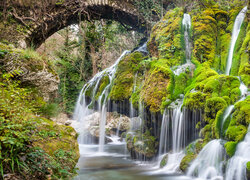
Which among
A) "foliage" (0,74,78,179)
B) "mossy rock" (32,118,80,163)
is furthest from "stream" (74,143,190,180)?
"foliage" (0,74,78,179)

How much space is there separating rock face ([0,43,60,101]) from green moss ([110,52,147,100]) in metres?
3.58

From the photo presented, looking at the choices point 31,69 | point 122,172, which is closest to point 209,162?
point 122,172

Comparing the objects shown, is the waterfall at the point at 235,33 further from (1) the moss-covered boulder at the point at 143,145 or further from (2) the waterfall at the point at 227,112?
(1) the moss-covered boulder at the point at 143,145

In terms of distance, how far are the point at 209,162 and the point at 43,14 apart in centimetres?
978

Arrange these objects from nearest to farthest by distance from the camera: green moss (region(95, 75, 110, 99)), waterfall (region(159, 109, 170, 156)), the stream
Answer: the stream
waterfall (region(159, 109, 170, 156))
green moss (region(95, 75, 110, 99))

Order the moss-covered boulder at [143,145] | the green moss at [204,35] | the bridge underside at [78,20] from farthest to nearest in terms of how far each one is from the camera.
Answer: the bridge underside at [78,20] < the green moss at [204,35] < the moss-covered boulder at [143,145]

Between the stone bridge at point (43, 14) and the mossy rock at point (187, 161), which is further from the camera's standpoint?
the stone bridge at point (43, 14)

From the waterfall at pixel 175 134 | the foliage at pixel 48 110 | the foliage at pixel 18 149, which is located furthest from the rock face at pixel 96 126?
the foliage at pixel 18 149

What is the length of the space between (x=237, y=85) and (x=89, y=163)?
5.98 m

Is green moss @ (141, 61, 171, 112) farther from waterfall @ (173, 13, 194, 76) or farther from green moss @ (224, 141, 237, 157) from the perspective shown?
green moss @ (224, 141, 237, 157)

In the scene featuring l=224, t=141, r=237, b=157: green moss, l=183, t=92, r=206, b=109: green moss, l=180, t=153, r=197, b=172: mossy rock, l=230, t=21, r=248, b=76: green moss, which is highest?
l=230, t=21, r=248, b=76: green moss

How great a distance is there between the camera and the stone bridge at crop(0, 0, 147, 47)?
27.9 feet

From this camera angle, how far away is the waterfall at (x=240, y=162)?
4.07 meters

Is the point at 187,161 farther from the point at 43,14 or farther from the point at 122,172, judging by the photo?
the point at 43,14
